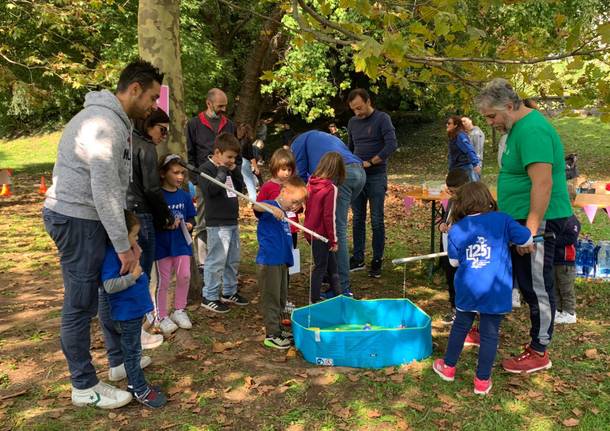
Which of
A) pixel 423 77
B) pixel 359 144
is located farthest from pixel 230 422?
pixel 359 144

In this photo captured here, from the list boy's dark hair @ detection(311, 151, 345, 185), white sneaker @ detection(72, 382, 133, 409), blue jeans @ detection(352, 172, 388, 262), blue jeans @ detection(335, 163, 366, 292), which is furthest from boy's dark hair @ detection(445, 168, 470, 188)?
white sneaker @ detection(72, 382, 133, 409)

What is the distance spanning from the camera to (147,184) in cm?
380

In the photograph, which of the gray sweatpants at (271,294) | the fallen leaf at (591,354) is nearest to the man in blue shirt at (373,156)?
the gray sweatpants at (271,294)

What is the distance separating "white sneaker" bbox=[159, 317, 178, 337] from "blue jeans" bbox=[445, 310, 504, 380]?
229 cm

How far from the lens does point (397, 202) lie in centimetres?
1199

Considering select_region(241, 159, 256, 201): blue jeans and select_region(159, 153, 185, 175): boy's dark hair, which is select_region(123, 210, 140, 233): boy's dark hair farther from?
select_region(241, 159, 256, 201): blue jeans

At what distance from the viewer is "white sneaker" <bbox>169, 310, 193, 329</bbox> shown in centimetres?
444

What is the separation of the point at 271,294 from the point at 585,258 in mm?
4217

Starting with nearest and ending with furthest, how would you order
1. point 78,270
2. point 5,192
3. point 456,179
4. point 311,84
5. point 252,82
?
point 78,270 → point 456,179 → point 5,192 → point 311,84 → point 252,82

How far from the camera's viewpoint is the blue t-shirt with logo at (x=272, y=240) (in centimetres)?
416

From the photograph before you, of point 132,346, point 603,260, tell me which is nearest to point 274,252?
point 132,346

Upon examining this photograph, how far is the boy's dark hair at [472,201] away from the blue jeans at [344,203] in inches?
67.4

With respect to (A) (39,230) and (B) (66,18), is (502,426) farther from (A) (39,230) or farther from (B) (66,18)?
(B) (66,18)

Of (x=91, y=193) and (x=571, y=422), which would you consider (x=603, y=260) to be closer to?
(x=571, y=422)
